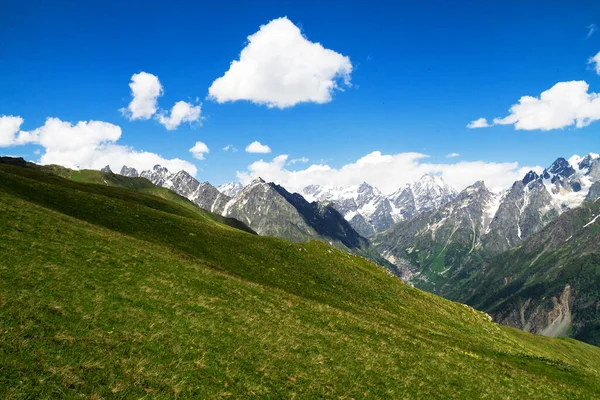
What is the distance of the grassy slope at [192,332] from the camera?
1634 cm

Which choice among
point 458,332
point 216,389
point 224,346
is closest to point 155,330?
point 224,346

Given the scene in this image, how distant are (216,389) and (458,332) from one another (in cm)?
4117

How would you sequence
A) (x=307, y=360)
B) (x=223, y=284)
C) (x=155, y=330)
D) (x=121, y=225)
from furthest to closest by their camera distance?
(x=121, y=225) → (x=223, y=284) → (x=307, y=360) → (x=155, y=330)

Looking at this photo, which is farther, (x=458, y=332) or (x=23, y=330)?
(x=458, y=332)

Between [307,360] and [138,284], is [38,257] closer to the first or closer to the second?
[138,284]

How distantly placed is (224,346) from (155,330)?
3.98 metres

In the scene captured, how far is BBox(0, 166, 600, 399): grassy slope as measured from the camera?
16344 mm

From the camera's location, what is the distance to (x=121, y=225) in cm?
4866

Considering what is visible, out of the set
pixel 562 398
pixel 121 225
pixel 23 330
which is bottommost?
pixel 562 398

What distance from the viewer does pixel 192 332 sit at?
22.0 metres

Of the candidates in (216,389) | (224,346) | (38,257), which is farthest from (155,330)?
(38,257)

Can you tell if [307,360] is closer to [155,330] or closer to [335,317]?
[155,330]

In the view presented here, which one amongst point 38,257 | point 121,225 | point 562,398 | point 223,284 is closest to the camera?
point 38,257

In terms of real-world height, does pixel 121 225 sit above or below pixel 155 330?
above
